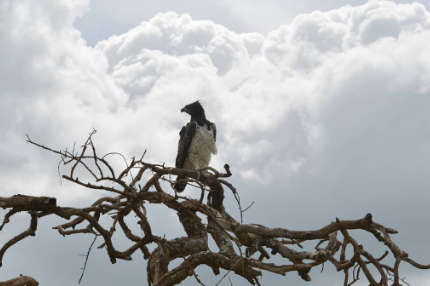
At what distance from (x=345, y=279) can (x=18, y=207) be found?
9.06ft

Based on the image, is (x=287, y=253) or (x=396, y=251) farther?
(x=287, y=253)

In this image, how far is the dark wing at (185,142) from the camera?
9023mm

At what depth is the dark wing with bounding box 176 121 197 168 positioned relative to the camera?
9023 mm

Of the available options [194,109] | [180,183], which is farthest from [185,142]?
[180,183]

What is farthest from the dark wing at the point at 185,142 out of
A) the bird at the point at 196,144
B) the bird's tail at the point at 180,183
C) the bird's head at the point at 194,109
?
the bird's tail at the point at 180,183

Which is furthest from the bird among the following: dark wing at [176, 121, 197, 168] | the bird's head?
the bird's head

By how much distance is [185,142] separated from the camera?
9.02 m

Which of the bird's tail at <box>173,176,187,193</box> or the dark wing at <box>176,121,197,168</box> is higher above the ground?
the dark wing at <box>176,121,197,168</box>

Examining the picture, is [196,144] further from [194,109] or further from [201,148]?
[194,109]

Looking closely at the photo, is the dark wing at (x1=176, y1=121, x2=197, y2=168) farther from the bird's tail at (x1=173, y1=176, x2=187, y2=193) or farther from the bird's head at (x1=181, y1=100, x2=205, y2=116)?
the bird's tail at (x1=173, y1=176, x2=187, y2=193)

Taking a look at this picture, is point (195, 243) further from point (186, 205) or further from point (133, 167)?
point (133, 167)

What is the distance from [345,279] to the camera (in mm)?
4789

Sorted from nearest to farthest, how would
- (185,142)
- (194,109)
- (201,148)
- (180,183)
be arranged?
(180,183) → (201,148) → (185,142) → (194,109)

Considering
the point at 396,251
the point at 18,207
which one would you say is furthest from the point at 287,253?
the point at 18,207
